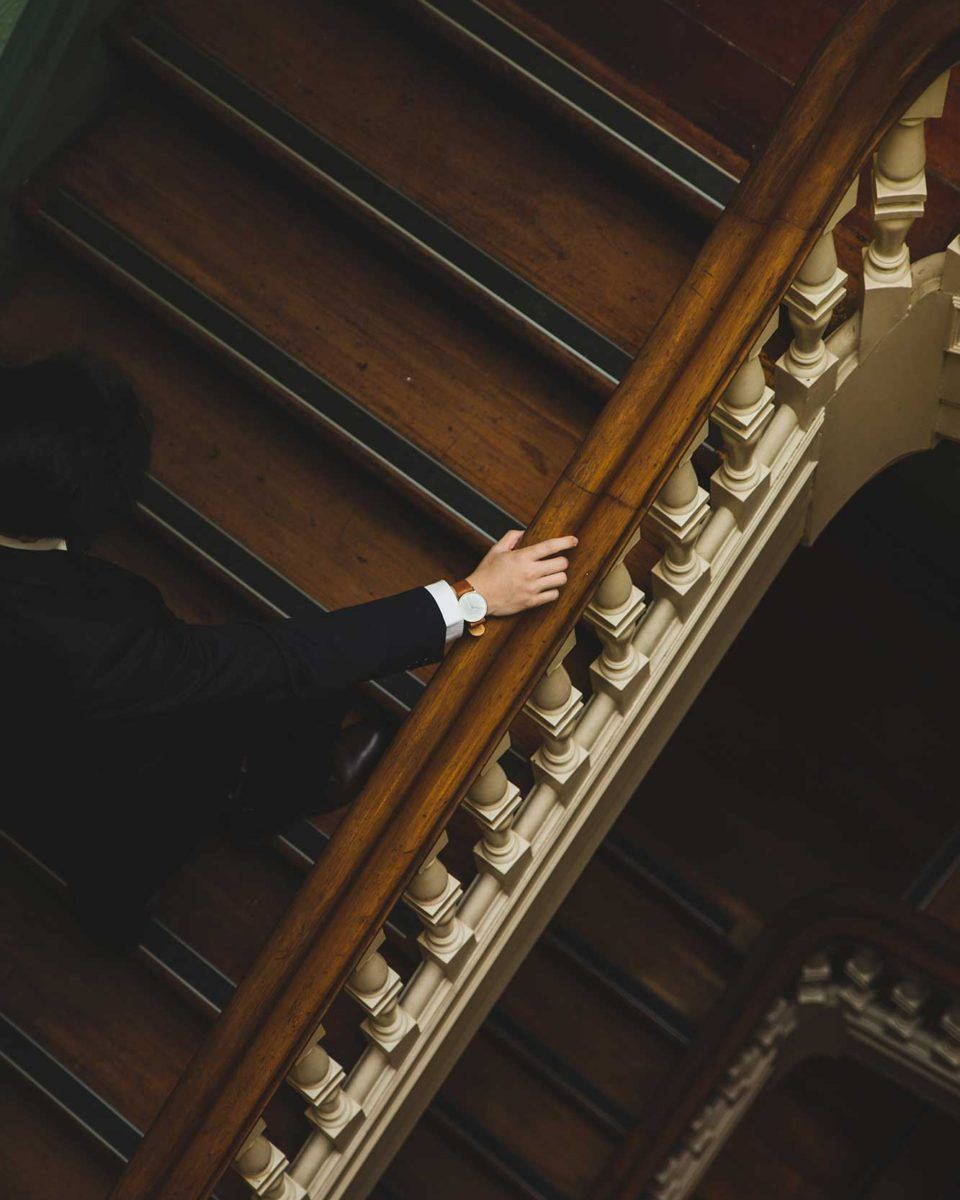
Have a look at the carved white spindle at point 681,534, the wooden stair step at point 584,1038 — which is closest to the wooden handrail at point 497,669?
the carved white spindle at point 681,534

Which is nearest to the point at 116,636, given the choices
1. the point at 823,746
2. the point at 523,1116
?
the point at 523,1116

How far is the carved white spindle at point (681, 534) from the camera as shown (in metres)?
2.71

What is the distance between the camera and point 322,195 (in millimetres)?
3217

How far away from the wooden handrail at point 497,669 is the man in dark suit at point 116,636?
86 millimetres

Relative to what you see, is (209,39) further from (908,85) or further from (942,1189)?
(942,1189)

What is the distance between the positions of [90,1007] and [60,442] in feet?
5.21

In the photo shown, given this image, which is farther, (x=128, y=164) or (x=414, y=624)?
(x=128, y=164)

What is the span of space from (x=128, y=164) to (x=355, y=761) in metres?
1.52

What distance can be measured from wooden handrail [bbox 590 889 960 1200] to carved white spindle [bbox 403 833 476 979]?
1.76 metres

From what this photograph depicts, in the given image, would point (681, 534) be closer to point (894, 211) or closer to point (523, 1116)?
point (894, 211)

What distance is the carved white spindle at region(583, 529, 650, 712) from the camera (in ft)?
8.87

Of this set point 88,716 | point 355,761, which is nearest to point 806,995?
point 355,761

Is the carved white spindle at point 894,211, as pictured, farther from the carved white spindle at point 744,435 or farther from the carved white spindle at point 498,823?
the carved white spindle at point 498,823

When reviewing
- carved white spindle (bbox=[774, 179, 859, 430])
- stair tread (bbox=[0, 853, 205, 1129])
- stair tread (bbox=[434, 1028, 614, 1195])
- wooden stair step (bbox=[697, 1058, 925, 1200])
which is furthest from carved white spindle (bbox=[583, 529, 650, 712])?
wooden stair step (bbox=[697, 1058, 925, 1200])
